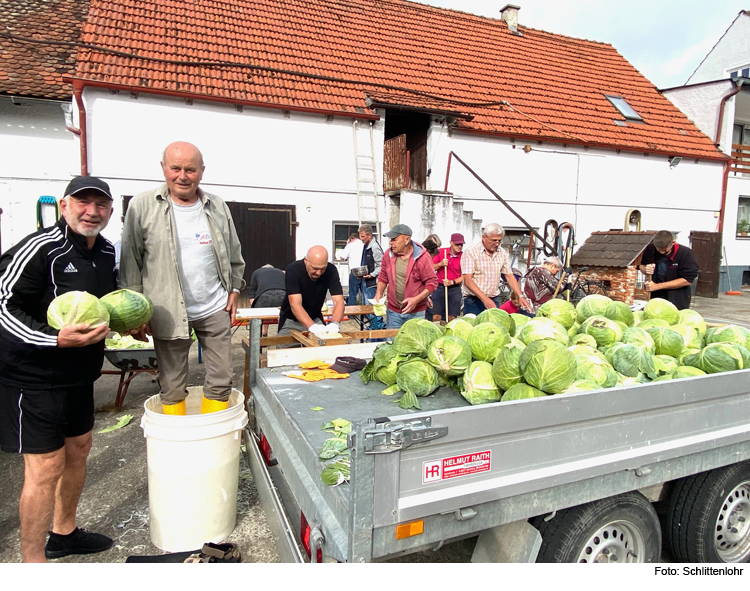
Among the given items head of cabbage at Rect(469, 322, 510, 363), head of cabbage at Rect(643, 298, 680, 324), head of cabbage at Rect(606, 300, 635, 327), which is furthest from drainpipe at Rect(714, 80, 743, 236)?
head of cabbage at Rect(469, 322, 510, 363)

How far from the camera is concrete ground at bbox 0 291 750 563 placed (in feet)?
10.3

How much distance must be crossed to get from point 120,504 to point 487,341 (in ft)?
9.88

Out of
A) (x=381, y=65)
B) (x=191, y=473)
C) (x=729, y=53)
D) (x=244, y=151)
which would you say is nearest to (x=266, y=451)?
A: (x=191, y=473)

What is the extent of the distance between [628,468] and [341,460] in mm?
1367

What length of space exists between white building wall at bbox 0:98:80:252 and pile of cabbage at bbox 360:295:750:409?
10.5 meters

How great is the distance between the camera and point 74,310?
252 centimetres

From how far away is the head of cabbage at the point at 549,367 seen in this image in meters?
2.54

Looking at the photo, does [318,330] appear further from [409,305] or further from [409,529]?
[409,529]

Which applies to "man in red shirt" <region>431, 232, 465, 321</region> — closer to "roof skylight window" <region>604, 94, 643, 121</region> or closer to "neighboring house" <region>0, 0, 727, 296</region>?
"neighboring house" <region>0, 0, 727, 296</region>

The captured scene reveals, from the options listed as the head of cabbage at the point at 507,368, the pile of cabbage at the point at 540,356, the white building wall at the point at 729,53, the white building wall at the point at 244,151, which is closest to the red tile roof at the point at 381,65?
the white building wall at the point at 244,151

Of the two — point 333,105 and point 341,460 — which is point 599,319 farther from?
point 333,105

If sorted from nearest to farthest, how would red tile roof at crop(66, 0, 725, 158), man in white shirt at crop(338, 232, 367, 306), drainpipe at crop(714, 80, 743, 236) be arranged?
man in white shirt at crop(338, 232, 367, 306)
red tile roof at crop(66, 0, 725, 158)
drainpipe at crop(714, 80, 743, 236)

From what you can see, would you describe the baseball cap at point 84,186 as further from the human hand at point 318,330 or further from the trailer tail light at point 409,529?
the trailer tail light at point 409,529

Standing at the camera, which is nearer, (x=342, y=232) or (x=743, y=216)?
(x=342, y=232)
